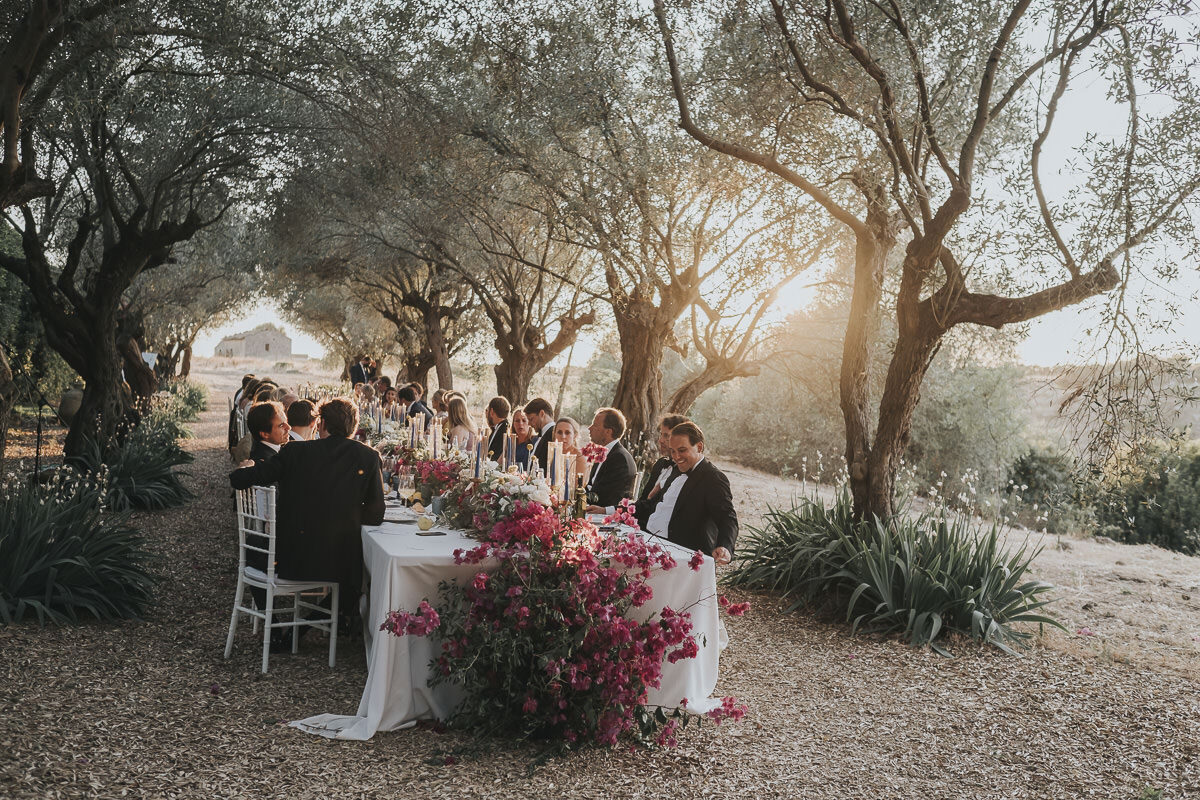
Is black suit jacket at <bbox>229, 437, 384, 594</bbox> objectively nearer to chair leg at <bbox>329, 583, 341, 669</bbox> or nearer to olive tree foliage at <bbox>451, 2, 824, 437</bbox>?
chair leg at <bbox>329, 583, 341, 669</bbox>

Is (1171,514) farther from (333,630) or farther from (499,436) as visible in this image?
(333,630)

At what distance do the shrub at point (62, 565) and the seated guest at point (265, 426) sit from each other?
1.23 meters

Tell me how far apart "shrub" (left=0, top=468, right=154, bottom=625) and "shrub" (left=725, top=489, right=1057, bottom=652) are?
5518 mm

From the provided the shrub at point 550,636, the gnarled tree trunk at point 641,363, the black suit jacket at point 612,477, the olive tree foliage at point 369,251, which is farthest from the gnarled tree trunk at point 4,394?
the gnarled tree trunk at point 641,363

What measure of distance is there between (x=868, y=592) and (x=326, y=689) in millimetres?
4591

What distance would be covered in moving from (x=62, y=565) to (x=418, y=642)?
11.1ft

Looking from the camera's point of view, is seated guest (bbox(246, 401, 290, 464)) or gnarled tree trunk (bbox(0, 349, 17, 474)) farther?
gnarled tree trunk (bbox(0, 349, 17, 474))

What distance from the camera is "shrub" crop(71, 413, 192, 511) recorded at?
37.2ft

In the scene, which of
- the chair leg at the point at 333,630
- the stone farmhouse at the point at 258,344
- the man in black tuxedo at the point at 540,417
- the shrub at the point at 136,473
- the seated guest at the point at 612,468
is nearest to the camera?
the chair leg at the point at 333,630

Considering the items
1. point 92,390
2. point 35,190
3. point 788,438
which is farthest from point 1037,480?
point 35,190

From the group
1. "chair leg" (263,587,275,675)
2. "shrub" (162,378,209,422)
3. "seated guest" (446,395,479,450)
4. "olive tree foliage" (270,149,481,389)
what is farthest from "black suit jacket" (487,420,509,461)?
"shrub" (162,378,209,422)

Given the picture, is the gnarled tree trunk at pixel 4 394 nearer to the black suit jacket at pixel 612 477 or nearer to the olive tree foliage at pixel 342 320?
the black suit jacket at pixel 612 477

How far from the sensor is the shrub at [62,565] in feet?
21.2

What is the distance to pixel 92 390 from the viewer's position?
12664 millimetres
